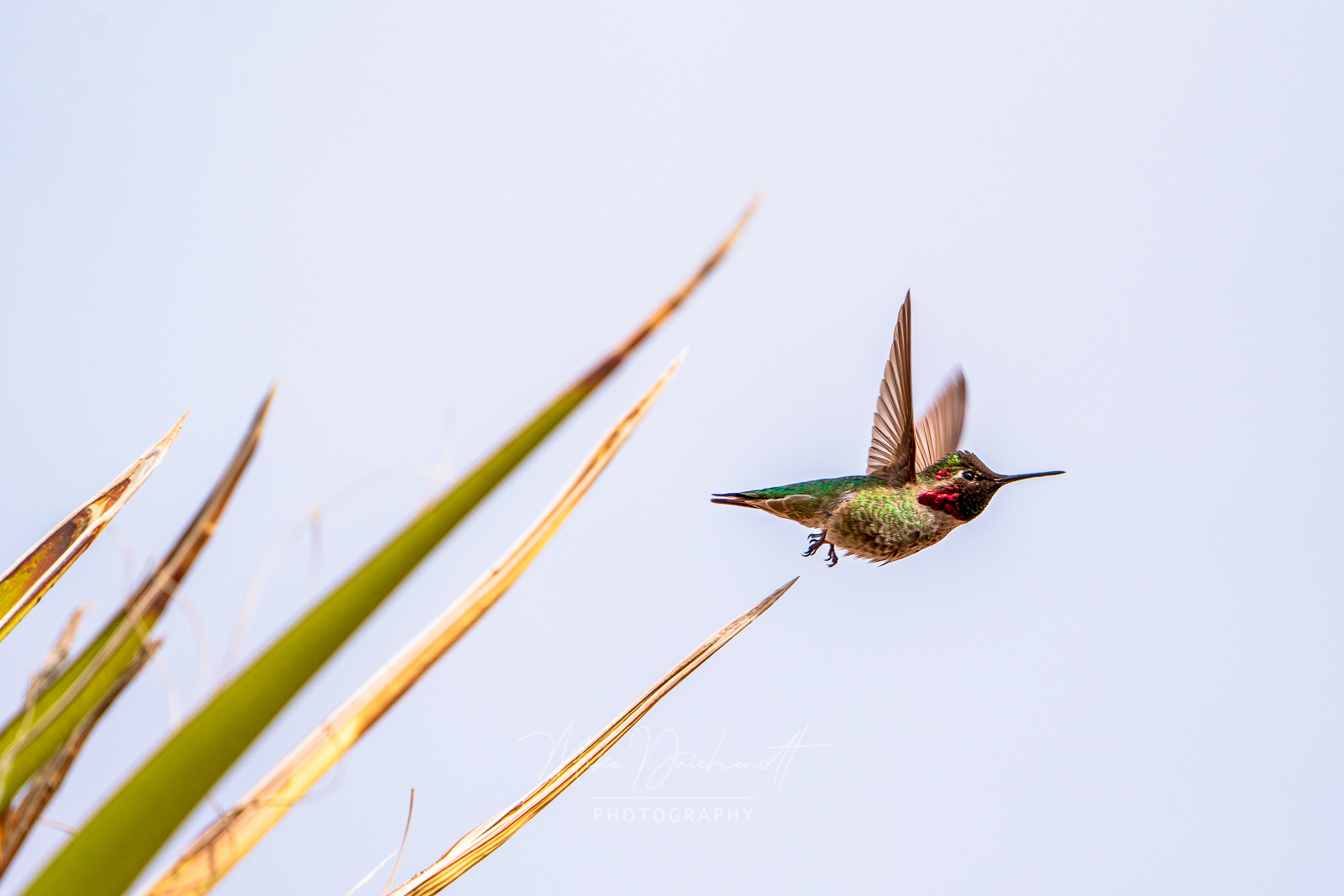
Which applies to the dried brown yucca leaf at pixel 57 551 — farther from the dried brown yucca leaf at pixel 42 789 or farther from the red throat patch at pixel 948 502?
the red throat patch at pixel 948 502

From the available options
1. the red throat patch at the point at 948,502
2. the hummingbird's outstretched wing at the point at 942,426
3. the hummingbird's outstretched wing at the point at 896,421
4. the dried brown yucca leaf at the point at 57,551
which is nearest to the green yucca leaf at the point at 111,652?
the dried brown yucca leaf at the point at 57,551

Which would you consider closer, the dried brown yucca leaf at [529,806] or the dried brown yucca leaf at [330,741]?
the dried brown yucca leaf at [330,741]

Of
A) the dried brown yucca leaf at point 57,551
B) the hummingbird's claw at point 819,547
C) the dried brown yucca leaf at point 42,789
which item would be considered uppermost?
the dried brown yucca leaf at point 57,551

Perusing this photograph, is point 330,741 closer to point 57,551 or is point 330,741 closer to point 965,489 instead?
point 57,551

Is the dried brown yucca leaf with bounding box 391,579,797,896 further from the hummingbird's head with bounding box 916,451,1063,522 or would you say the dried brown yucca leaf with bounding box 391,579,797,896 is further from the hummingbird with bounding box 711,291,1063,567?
the hummingbird's head with bounding box 916,451,1063,522

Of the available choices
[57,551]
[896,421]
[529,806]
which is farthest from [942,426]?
[57,551]

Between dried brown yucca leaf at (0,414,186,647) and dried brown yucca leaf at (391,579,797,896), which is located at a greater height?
dried brown yucca leaf at (0,414,186,647)

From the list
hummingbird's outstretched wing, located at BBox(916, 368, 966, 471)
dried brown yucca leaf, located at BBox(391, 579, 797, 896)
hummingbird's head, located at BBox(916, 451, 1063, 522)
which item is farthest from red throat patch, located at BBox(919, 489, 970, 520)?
dried brown yucca leaf, located at BBox(391, 579, 797, 896)
